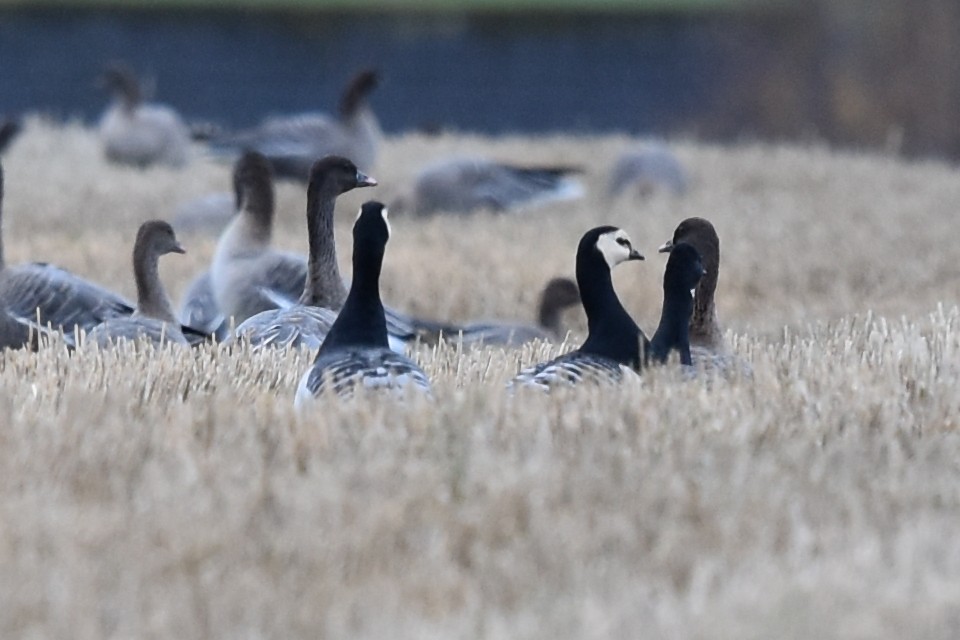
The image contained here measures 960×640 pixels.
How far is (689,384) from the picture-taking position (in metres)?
5.05

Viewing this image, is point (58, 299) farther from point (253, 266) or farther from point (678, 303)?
point (678, 303)

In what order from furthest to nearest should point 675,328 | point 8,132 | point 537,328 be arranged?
point 8,132 < point 537,328 < point 675,328

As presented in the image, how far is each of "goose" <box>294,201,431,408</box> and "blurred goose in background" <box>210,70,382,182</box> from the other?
31.4 feet

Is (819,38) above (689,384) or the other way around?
above

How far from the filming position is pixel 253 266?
28.7 feet

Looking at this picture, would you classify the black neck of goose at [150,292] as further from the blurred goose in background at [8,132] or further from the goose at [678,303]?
the blurred goose in background at [8,132]

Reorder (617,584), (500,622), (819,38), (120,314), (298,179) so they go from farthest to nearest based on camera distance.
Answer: (819,38), (298,179), (120,314), (617,584), (500,622)

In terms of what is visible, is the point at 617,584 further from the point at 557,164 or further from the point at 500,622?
the point at 557,164

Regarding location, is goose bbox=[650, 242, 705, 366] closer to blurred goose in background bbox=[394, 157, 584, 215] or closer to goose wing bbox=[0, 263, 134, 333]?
goose wing bbox=[0, 263, 134, 333]

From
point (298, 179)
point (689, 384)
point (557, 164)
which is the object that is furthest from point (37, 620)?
point (557, 164)

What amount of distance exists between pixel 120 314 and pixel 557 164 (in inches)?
396

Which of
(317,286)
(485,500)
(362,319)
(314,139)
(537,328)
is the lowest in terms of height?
(485,500)

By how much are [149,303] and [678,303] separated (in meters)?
3.31

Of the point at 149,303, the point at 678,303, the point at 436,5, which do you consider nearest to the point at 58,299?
the point at 149,303
